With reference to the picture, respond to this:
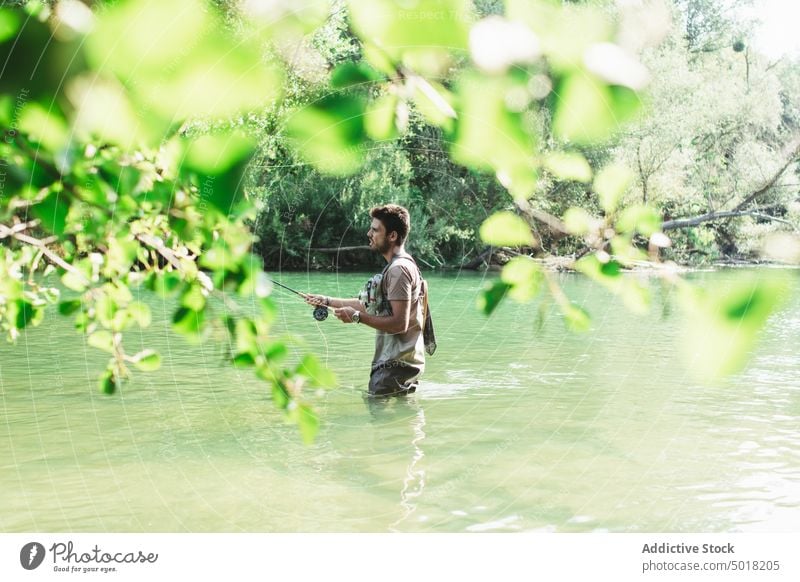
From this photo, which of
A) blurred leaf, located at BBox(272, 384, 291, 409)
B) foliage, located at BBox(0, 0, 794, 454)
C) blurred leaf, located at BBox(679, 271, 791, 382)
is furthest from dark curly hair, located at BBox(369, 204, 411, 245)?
blurred leaf, located at BBox(679, 271, 791, 382)

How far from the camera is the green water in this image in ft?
15.3

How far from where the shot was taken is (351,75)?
106 centimetres

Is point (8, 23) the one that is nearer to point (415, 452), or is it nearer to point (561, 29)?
point (561, 29)

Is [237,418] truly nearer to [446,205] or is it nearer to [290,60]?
[290,60]

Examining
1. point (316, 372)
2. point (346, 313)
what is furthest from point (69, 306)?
point (346, 313)

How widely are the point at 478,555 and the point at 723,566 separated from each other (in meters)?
1.01

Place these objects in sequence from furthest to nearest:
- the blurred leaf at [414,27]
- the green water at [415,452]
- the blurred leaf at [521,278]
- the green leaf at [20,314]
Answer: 1. the green water at [415,452]
2. the green leaf at [20,314]
3. the blurred leaf at [521,278]
4. the blurred leaf at [414,27]

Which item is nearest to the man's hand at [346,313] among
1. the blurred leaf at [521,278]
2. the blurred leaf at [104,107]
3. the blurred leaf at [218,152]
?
the blurred leaf at [104,107]

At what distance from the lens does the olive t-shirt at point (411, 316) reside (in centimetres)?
586

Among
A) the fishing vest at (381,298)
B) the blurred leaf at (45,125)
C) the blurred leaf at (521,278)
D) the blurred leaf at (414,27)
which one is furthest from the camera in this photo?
the fishing vest at (381,298)

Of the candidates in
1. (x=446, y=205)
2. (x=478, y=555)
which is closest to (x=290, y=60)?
(x=478, y=555)

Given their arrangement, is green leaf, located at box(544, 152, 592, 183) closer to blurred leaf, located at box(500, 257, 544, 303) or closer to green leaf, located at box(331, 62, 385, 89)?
blurred leaf, located at box(500, 257, 544, 303)

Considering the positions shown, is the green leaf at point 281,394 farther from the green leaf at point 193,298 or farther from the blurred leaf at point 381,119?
the blurred leaf at point 381,119

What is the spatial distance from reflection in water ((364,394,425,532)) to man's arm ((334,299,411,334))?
A: 2.68 ft
